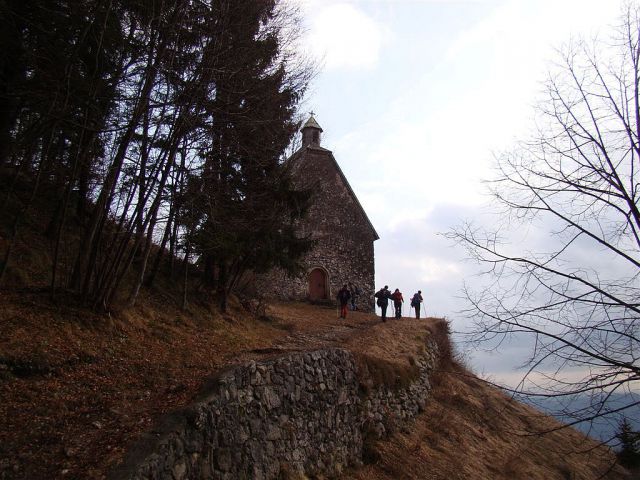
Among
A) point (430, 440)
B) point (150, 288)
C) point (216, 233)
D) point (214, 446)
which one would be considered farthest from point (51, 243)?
point (430, 440)

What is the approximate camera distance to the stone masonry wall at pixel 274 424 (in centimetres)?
543

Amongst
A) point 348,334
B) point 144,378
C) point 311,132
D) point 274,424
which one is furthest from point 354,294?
point 144,378

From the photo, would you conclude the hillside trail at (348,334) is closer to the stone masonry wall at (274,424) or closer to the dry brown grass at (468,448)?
the stone masonry wall at (274,424)

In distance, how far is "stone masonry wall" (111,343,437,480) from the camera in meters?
5.43

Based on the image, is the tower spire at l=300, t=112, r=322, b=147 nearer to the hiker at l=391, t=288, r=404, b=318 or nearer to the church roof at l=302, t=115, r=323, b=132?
the church roof at l=302, t=115, r=323, b=132

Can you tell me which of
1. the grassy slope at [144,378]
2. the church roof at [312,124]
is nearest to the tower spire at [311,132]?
the church roof at [312,124]

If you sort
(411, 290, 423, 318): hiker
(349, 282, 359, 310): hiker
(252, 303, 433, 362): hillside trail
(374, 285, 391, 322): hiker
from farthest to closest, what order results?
(349, 282, 359, 310): hiker
(411, 290, 423, 318): hiker
(374, 285, 391, 322): hiker
(252, 303, 433, 362): hillside trail

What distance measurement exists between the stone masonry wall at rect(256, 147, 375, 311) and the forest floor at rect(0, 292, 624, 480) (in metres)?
7.94

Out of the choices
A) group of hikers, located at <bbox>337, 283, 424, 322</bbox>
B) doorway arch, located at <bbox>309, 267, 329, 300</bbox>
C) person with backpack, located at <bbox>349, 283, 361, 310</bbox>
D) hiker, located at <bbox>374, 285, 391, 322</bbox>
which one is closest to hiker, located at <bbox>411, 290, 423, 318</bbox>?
group of hikers, located at <bbox>337, 283, 424, 322</bbox>

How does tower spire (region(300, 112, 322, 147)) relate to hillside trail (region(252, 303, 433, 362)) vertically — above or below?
above

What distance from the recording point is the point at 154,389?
7.05 meters

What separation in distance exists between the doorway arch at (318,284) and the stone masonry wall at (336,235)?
197mm

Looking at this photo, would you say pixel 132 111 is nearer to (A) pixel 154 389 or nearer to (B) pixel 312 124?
(A) pixel 154 389

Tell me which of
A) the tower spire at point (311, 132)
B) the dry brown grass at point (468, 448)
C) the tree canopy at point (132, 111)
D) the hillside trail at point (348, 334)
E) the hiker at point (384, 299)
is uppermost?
the tower spire at point (311, 132)
